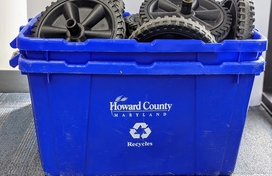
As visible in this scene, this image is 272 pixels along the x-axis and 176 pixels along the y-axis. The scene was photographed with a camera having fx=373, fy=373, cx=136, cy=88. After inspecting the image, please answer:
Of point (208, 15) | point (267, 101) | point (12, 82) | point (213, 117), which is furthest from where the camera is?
point (12, 82)

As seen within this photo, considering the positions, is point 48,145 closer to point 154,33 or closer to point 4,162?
point 4,162

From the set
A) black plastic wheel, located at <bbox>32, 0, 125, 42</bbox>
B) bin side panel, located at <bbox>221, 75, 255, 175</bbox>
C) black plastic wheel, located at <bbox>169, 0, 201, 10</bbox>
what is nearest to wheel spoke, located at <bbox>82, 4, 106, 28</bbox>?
black plastic wheel, located at <bbox>32, 0, 125, 42</bbox>

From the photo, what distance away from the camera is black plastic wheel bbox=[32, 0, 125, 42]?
94 cm

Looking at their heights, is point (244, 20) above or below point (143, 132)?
above

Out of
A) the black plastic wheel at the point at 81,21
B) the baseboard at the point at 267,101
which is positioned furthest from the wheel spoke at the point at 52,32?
the baseboard at the point at 267,101

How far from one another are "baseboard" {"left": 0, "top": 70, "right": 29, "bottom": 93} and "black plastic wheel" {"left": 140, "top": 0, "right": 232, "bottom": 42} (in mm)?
744

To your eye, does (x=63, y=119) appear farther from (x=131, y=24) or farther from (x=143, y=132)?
(x=131, y=24)

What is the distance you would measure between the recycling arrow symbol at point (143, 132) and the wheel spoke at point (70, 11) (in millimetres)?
320

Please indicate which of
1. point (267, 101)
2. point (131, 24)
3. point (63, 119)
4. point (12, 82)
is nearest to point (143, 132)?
point (63, 119)

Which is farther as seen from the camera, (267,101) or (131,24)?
(267,101)

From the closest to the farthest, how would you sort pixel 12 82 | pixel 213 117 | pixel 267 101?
1. pixel 213 117
2. pixel 267 101
3. pixel 12 82

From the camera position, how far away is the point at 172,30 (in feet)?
2.83

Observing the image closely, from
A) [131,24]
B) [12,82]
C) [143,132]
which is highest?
[131,24]

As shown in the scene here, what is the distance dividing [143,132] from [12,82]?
87 cm
